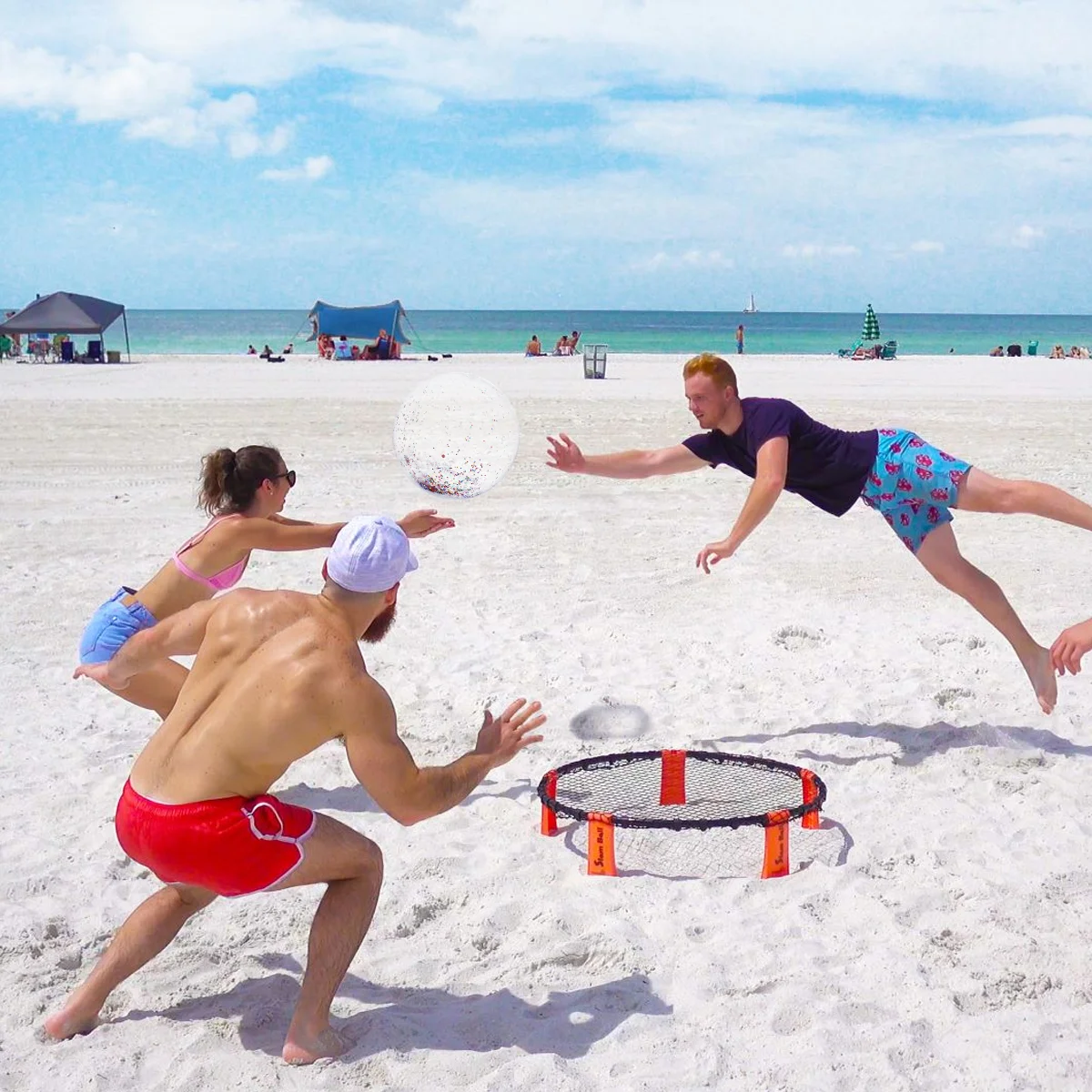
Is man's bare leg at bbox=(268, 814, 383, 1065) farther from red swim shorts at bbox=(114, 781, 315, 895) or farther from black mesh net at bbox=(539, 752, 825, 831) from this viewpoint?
black mesh net at bbox=(539, 752, 825, 831)

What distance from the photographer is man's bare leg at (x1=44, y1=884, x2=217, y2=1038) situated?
334 centimetres

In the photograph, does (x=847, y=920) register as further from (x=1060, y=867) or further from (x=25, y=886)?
(x=25, y=886)

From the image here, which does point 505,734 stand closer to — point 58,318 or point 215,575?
point 215,575

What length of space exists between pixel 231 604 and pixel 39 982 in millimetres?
1366

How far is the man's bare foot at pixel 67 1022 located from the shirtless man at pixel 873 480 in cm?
A: 293

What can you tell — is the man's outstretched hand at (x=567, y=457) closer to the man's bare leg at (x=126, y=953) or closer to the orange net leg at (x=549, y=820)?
the orange net leg at (x=549, y=820)

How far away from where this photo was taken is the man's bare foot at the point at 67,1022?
11.0ft

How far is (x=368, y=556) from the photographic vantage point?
305cm

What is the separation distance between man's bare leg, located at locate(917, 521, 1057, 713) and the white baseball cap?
3091mm

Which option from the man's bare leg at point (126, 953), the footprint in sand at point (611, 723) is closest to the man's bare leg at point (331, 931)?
the man's bare leg at point (126, 953)

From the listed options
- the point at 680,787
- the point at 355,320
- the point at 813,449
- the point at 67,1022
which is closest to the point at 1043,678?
the point at 813,449

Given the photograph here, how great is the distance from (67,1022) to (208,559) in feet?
5.65

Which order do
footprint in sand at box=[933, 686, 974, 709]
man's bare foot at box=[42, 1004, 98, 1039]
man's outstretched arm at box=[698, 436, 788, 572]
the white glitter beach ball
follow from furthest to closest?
footprint in sand at box=[933, 686, 974, 709]
the white glitter beach ball
man's outstretched arm at box=[698, 436, 788, 572]
man's bare foot at box=[42, 1004, 98, 1039]

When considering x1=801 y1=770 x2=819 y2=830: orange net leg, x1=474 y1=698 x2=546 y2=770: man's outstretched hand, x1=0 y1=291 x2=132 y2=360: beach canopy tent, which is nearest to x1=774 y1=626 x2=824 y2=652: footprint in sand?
x1=801 y1=770 x2=819 y2=830: orange net leg
